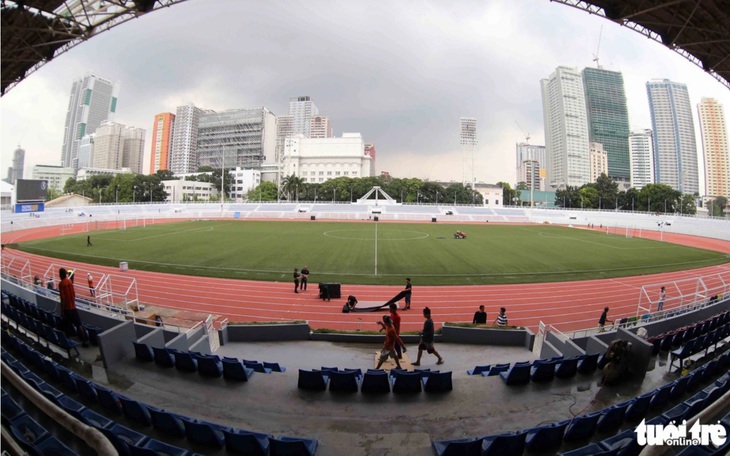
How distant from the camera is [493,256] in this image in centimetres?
3062

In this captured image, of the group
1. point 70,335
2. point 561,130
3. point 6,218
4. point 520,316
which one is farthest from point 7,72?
point 561,130

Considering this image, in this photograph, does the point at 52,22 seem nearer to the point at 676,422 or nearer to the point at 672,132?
the point at 676,422

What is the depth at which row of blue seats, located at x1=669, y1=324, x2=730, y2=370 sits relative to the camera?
8556 millimetres

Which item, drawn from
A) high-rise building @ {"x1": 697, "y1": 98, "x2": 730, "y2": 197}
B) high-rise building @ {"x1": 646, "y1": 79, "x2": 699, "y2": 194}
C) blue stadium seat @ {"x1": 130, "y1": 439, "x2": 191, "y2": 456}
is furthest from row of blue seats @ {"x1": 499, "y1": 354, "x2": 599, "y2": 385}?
high-rise building @ {"x1": 646, "y1": 79, "x2": 699, "y2": 194}

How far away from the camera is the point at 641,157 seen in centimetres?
19162

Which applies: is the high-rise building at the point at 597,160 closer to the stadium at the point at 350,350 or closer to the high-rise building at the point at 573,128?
the high-rise building at the point at 573,128

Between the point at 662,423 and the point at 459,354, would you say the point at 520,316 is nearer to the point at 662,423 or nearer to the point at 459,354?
the point at 459,354

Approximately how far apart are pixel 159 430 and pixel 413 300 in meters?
13.8

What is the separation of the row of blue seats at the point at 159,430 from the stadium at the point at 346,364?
0.03m

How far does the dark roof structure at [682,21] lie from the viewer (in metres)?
13.3

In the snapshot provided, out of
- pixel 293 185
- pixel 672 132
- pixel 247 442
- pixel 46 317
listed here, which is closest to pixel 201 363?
pixel 247 442

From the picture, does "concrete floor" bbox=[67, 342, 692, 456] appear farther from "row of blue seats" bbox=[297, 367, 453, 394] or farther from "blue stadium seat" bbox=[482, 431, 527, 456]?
"blue stadium seat" bbox=[482, 431, 527, 456]

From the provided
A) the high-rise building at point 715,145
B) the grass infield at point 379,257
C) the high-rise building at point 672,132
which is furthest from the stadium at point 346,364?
the high-rise building at point 672,132

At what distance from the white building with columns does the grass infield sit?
118817 mm
